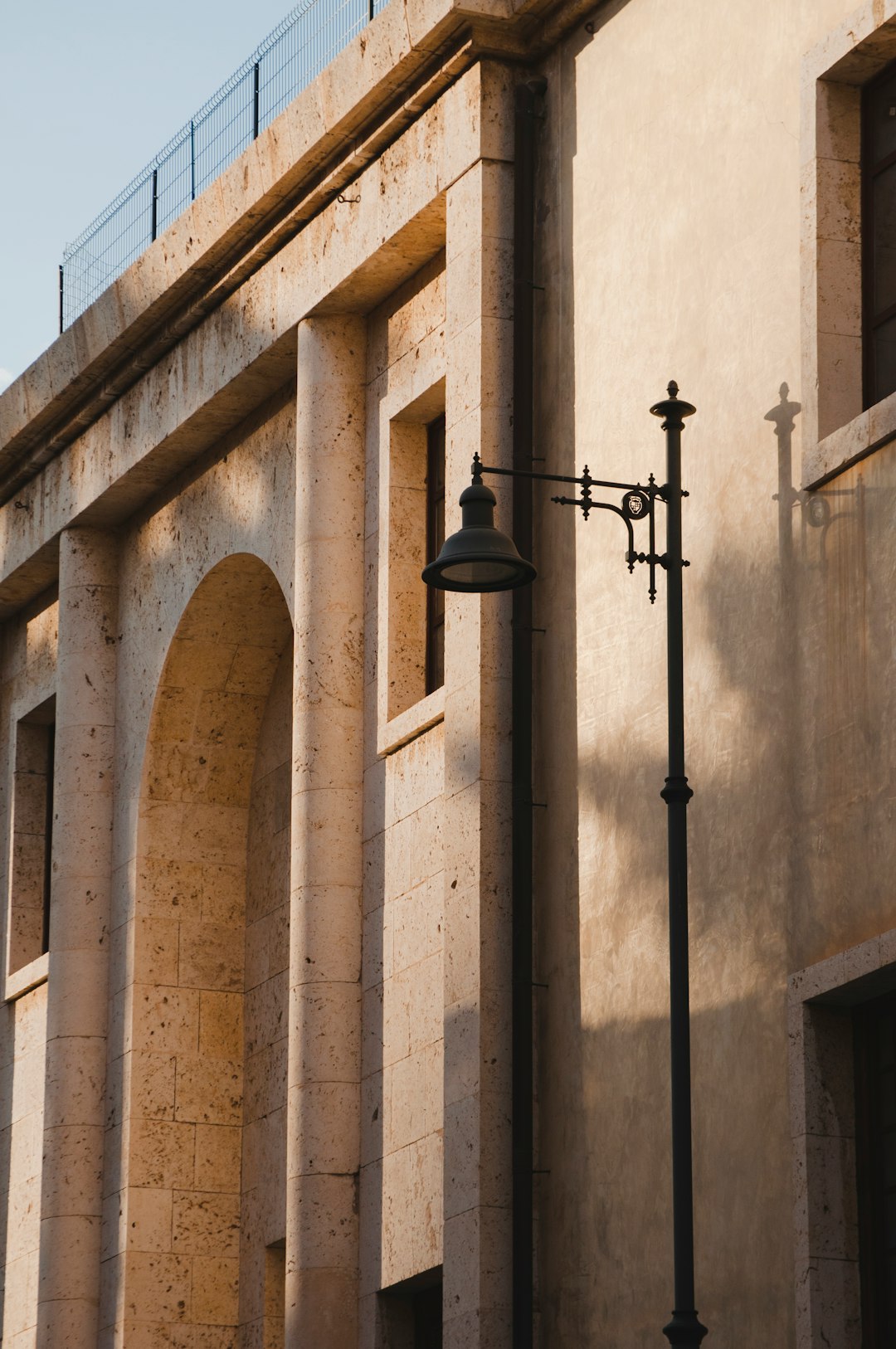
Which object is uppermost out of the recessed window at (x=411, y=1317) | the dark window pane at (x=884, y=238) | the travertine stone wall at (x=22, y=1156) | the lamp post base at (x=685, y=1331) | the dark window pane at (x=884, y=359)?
the dark window pane at (x=884, y=238)

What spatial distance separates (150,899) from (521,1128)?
7327 millimetres

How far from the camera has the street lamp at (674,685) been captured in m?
12.8

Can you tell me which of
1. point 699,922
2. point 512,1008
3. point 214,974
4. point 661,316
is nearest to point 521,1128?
point 512,1008

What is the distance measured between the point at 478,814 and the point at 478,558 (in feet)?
11.3

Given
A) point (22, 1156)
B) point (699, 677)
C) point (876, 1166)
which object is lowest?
point (876, 1166)

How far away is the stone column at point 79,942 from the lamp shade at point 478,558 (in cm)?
982

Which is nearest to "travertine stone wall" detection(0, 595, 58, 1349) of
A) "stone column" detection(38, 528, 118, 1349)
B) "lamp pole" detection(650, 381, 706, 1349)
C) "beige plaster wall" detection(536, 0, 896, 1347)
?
"stone column" detection(38, 528, 118, 1349)

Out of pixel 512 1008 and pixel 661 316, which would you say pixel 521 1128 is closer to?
pixel 512 1008

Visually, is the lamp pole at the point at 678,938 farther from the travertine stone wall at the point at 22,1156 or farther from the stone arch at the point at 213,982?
the travertine stone wall at the point at 22,1156

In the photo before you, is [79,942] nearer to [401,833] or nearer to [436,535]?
[401,833]

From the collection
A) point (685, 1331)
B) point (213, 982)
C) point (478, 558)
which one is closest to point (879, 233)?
point (478, 558)

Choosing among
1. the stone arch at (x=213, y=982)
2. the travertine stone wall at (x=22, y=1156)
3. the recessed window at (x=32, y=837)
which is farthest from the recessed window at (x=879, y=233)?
the recessed window at (x=32, y=837)

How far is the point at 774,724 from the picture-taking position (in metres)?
14.6

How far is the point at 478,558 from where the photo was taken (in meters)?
13.9
